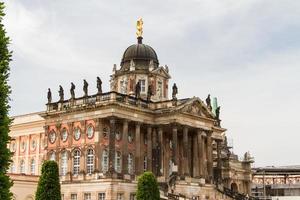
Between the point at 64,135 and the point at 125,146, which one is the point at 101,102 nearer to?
the point at 125,146

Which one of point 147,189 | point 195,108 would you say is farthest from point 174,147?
point 147,189

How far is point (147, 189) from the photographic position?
45594 millimetres

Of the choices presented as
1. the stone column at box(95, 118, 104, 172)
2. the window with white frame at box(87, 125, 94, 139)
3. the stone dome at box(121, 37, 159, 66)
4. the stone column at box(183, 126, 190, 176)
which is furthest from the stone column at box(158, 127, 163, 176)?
the stone dome at box(121, 37, 159, 66)

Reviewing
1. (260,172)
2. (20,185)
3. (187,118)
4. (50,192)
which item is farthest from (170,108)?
(260,172)

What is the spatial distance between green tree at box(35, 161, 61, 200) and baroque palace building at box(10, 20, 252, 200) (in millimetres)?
11837

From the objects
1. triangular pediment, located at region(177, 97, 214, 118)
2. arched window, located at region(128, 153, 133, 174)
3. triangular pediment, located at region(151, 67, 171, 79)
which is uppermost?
triangular pediment, located at region(151, 67, 171, 79)

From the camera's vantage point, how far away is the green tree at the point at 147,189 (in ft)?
149

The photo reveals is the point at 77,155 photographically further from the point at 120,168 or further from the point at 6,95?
the point at 6,95

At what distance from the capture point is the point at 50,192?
1694 inches

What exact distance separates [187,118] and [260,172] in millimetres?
46452

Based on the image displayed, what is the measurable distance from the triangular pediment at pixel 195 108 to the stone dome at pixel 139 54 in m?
8.80

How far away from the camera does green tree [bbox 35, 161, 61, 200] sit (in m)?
43.0

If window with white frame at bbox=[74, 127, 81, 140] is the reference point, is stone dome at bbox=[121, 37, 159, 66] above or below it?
above

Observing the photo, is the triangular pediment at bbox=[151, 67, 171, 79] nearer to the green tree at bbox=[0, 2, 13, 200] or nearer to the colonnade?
the colonnade
